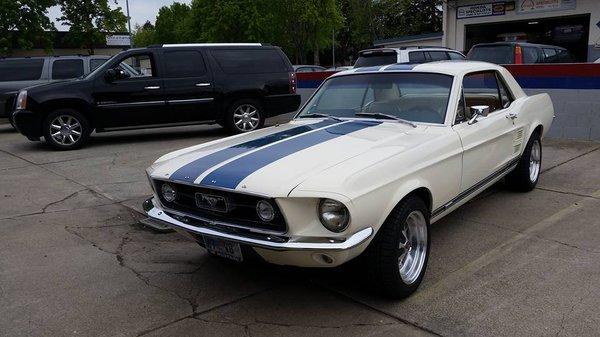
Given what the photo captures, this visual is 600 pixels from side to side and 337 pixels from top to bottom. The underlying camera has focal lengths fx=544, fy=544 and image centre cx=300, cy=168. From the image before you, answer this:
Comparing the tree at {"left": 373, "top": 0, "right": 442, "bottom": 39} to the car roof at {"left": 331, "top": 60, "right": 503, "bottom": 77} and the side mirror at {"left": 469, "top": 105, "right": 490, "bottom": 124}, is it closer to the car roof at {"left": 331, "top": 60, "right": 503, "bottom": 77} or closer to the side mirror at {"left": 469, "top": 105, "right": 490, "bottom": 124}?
the car roof at {"left": 331, "top": 60, "right": 503, "bottom": 77}

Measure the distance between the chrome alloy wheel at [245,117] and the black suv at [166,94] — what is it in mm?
20

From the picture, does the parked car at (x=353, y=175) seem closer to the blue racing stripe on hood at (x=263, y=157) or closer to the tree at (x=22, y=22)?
the blue racing stripe on hood at (x=263, y=157)

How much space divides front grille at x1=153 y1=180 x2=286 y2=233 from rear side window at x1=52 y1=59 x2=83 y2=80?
10.7 m

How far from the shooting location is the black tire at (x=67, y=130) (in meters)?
9.63

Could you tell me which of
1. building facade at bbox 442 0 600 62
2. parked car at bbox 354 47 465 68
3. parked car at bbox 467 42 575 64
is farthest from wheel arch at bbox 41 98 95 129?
building facade at bbox 442 0 600 62

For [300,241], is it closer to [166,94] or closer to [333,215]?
[333,215]

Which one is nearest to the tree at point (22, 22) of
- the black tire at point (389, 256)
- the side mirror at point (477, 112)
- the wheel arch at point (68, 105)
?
the wheel arch at point (68, 105)

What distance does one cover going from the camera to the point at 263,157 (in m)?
3.66

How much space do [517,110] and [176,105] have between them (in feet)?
21.7

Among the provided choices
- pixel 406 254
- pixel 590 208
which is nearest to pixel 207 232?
pixel 406 254

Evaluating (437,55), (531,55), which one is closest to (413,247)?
(437,55)

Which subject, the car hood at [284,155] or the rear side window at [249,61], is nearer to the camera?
the car hood at [284,155]

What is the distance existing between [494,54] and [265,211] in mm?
10800

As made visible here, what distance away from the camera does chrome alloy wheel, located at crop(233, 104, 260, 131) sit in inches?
430
